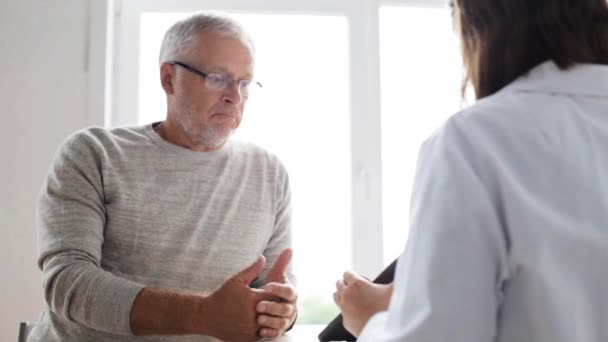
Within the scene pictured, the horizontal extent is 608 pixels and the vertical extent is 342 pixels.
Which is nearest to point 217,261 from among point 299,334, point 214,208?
point 214,208

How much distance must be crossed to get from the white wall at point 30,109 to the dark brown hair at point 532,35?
1879 mm

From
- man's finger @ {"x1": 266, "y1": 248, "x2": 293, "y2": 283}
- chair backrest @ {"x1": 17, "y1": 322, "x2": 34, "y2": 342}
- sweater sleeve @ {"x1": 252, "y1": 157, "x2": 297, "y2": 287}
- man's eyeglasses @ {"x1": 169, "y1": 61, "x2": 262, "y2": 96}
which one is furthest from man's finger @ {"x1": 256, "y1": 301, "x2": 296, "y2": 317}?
chair backrest @ {"x1": 17, "y1": 322, "x2": 34, "y2": 342}

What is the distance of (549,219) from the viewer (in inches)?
26.5

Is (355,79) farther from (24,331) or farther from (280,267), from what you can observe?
(24,331)

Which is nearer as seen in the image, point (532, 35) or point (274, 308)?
point (532, 35)

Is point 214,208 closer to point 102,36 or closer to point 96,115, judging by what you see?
point 96,115

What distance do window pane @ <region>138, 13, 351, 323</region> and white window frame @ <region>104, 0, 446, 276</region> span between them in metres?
0.03

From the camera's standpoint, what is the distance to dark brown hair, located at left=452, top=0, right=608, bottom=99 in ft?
2.56

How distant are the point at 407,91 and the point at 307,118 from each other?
0.47 m

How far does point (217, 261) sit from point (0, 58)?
136cm

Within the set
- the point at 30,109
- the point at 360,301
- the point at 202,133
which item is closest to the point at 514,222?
the point at 360,301

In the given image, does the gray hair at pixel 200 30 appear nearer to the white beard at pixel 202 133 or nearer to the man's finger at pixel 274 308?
the white beard at pixel 202 133

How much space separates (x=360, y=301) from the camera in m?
0.92

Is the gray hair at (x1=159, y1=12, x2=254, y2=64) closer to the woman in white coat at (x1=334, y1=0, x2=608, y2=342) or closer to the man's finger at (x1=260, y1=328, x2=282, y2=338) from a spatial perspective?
the man's finger at (x1=260, y1=328, x2=282, y2=338)
